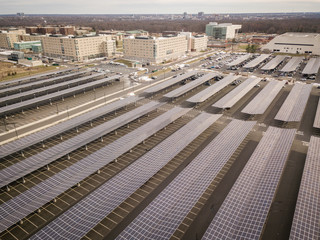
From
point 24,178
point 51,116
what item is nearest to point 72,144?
point 24,178

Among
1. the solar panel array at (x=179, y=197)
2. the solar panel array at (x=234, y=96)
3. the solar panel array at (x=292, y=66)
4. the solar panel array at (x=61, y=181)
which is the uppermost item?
the solar panel array at (x=292, y=66)

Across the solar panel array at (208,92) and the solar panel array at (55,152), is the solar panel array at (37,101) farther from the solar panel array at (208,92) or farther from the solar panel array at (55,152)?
the solar panel array at (208,92)

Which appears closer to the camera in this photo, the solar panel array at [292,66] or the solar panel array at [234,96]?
the solar panel array at [234,96]

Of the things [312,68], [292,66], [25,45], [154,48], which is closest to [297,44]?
[292,66]

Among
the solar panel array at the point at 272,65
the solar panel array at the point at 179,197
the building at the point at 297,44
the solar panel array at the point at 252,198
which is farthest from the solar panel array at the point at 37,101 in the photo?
the building at the point at 297,44

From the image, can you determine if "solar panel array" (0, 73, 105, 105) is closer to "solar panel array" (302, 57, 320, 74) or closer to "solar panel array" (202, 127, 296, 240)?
"solar panel array" (202, 127, 296, 240)
